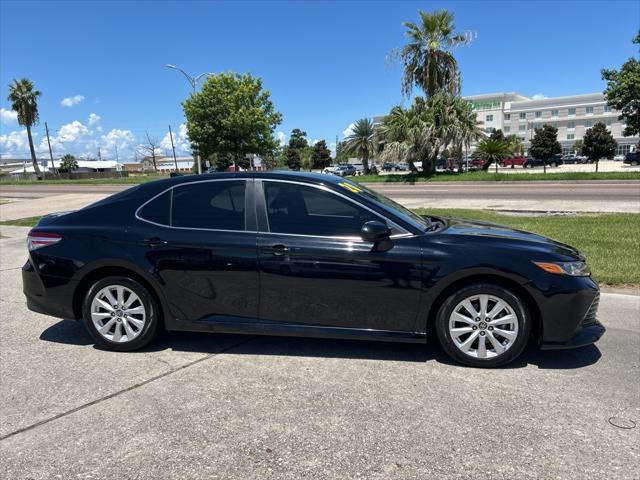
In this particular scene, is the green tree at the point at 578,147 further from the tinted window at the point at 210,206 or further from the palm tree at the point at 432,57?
the tinted window at the point at 210,206

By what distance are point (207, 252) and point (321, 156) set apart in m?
78.8

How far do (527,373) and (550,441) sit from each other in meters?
0.98

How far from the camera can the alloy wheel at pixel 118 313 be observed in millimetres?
4180

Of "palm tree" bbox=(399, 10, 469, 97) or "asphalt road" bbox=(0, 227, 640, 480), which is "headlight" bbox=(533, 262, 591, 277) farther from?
"palm tree" bbox=(399, 10, 469, 97)

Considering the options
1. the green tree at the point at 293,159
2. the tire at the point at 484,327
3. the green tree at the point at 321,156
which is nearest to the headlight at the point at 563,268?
the tire at the point at 484,327

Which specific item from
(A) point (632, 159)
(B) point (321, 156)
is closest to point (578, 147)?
(A) point (632, 159)

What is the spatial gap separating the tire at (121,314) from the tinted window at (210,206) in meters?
0.68

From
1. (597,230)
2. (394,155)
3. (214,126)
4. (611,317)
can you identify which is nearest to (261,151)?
(214,126)

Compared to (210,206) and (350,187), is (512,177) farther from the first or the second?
(210,206)

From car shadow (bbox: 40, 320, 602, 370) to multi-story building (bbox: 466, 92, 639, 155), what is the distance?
10937 centimetres

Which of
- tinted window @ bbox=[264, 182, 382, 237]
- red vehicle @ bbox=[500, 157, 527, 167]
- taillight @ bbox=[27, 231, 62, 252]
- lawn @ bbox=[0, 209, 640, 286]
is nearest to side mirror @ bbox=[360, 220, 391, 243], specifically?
tinted window @ bbox=[264, 182, 382, 237]

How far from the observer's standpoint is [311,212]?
4.07 metres

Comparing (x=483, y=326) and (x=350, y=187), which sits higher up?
(x=350, y=187)

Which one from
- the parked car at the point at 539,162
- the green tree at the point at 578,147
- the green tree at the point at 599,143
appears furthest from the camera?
the green tree at the point at 578,147
